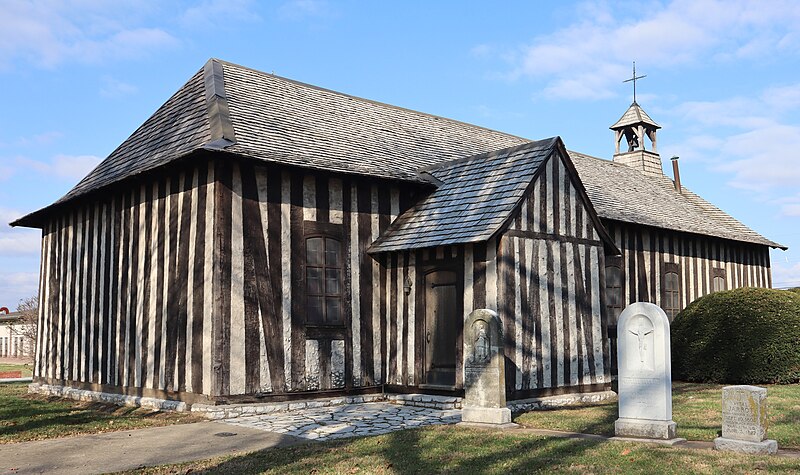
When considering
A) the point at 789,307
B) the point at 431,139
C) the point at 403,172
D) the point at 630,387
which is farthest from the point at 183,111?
the point at 789,307

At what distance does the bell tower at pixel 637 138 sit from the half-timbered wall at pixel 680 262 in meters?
5.57

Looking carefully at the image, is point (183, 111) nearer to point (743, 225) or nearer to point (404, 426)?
point (404, 426)

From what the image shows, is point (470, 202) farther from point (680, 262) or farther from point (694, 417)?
point (680, 262)

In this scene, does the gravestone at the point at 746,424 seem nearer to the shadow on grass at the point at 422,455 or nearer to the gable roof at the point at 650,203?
the shadow on grass at the point at 422,455

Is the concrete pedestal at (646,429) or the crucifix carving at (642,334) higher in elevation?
the crucifix carving at (642,334)

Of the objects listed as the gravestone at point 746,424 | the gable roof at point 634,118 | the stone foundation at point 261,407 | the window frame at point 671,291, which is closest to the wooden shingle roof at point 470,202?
the stone foundation at point 261,407

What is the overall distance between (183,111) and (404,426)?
27.3ft

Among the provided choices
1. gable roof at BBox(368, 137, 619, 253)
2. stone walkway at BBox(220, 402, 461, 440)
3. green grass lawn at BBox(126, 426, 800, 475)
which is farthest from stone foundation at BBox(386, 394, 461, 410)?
green grass lawn at BBox(126, 426, 800, 475)

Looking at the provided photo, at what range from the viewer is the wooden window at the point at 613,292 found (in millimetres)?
19125

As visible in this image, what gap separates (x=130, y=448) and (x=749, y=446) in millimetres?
7255

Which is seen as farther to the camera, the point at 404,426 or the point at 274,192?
the point at 274,192

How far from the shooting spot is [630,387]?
9750mm

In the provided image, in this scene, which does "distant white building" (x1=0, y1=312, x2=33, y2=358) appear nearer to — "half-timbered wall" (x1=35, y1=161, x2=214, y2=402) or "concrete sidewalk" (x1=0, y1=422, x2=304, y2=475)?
"half-timbered wall" (x1=35, y1=161, x2=214, y2=402)

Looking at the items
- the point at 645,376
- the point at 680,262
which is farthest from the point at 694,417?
the point at 680,262
